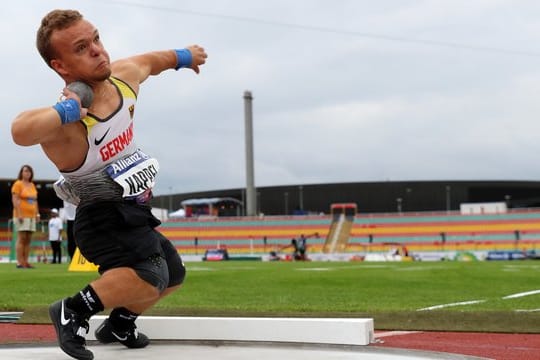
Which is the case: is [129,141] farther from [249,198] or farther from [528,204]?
[528,204]

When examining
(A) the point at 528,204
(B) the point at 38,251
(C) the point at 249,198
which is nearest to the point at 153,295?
(B) the point at 38,251

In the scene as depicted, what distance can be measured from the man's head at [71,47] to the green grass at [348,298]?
91.4 inches

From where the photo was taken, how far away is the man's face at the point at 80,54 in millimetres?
3166

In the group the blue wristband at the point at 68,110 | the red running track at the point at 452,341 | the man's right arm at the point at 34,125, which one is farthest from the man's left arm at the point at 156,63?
the red running track at the point at 452,341

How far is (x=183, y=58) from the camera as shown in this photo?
4.09 m

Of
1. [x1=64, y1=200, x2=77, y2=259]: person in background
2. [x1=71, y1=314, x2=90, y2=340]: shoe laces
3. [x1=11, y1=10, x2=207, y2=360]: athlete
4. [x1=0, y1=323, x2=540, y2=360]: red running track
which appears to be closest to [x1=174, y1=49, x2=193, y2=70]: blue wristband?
[x1=11, y1=10, x2=207, y2=360]: athlete

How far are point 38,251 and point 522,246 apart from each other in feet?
112

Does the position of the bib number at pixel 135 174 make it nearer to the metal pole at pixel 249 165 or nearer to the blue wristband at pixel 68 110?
the blue wristband at pixel 68 110

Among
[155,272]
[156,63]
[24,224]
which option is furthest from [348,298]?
[24,224]

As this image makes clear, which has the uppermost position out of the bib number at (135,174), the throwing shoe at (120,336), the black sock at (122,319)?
the bib number at (135,174)

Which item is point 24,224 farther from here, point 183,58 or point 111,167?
point 111,167

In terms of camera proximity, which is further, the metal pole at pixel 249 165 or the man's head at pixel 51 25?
the metal pole at pixel 249 165

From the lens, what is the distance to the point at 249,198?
236 ft

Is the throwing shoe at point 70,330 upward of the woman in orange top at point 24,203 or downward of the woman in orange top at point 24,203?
downward
